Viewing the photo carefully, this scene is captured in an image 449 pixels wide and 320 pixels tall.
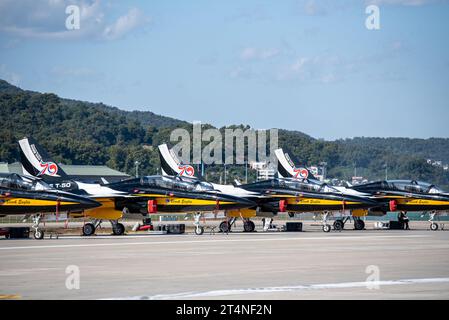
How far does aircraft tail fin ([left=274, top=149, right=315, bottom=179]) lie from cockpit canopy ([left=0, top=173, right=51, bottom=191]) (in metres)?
20.6

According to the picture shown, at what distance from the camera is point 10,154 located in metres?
120

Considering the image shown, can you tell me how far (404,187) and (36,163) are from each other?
2131cm

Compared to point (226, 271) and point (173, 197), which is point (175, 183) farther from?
point (226, 271)

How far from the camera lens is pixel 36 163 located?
47.1m

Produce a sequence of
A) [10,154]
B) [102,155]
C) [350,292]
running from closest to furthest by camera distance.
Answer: [350,292]
[10,154]
[102,155]

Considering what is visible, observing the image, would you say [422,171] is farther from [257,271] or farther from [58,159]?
[257,271]

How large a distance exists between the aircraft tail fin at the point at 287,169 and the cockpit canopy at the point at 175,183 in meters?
11.0

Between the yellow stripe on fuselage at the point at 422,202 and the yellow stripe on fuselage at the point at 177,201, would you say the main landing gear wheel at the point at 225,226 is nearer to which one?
the yellow stripe on fuselage at the point at 177,201

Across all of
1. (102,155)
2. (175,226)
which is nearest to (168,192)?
(175,226)

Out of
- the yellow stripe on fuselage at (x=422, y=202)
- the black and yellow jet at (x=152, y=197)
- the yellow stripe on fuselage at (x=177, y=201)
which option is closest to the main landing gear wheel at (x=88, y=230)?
the black and yellow jet at (x=152, y=197)

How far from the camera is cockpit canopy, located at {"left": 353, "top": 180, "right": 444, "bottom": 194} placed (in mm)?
50031
